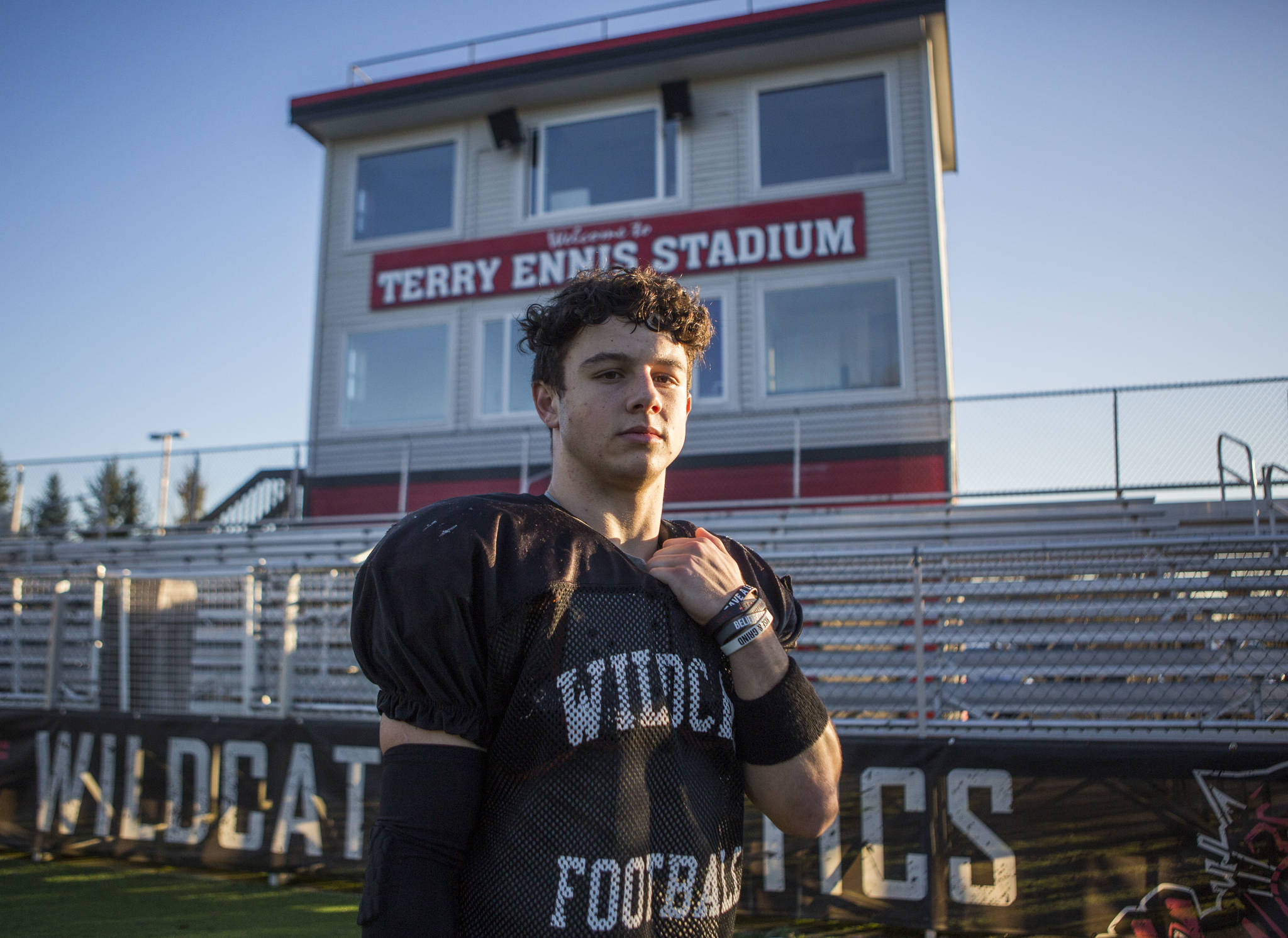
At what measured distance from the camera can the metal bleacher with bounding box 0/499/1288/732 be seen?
518cm

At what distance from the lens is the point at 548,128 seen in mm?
11711

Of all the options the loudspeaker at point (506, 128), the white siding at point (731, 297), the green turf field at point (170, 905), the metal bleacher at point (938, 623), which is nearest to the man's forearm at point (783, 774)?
the metal bleacher at point (938, 623)

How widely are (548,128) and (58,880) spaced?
9623 millimetres

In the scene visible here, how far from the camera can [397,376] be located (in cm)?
1176

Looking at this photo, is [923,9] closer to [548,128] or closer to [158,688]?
[548,128]

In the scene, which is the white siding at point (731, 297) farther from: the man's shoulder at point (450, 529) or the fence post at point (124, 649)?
the man's shoulder at point (450, 529)

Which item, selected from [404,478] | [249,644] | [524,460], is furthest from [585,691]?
[404,478]

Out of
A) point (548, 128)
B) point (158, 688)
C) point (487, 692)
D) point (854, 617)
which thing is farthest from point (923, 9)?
point (487, 692)

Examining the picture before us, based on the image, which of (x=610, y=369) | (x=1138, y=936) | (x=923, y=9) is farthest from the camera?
(x=923, y=9)

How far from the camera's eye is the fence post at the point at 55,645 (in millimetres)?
6203

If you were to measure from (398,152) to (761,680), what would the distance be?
40.1ft

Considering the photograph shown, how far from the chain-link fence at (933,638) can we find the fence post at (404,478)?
3183 mm

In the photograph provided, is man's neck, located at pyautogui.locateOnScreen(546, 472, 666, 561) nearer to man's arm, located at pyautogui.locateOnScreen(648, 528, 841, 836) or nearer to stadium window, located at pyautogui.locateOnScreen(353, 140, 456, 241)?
man's arm, located at pyautogui.locateOnScreen(648, 528, 841, 836)

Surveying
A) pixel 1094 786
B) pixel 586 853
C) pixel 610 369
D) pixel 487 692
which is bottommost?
pixel 1094 786
